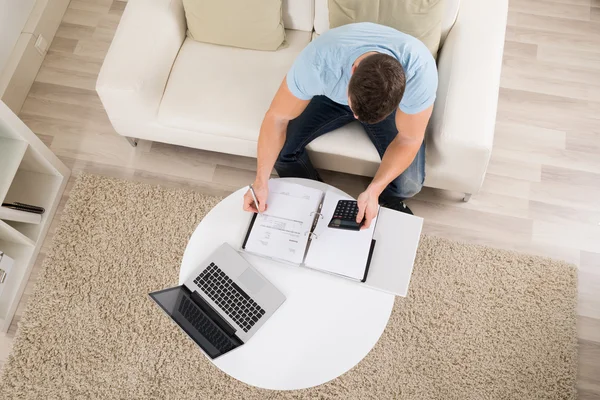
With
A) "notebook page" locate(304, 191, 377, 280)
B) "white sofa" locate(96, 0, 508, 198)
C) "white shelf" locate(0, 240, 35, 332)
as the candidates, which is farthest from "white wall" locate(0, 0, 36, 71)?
"notebook page" locate(304, 191, 377, 280)

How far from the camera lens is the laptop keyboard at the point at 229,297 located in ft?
5.47

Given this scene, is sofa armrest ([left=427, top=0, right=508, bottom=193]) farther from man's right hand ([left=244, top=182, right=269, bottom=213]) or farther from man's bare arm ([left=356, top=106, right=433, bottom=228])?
man's right hand ([left=244, top=182, right=269, bottom=213])

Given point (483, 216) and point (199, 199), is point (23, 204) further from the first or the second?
point (483, 216)

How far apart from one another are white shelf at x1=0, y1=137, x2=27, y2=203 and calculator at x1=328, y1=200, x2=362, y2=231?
4.04 ft

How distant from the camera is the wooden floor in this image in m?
2.22

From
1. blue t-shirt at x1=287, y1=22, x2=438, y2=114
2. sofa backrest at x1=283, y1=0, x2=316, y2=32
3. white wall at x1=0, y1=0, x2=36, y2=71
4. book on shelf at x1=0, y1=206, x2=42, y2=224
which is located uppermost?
sofa backrest at x1=283, y1=0, x2=316, y2=32

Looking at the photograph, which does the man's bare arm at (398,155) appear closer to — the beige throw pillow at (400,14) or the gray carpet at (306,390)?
the beige throw pillow at (400,14)

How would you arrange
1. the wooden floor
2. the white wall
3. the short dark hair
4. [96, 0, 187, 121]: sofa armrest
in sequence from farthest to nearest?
the white wall, the wooden floor, [96, 0, 187, 121]: sofa armrest, the short dark hair

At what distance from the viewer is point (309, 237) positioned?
1713mm

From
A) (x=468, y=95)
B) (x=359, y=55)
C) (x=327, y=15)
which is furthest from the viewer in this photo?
(x=327, y=15)

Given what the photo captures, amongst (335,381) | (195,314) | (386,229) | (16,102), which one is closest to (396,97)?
(386,229)

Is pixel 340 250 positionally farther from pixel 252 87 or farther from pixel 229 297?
pixel 252 87

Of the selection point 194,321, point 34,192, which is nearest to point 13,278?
point 34,192

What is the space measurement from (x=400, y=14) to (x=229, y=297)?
110 cm
